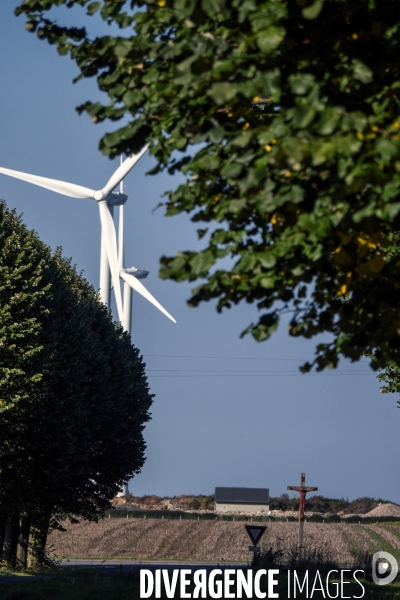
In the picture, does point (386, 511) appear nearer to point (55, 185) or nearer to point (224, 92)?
point (55, 185)

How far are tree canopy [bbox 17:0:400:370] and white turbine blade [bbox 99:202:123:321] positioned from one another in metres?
38.8

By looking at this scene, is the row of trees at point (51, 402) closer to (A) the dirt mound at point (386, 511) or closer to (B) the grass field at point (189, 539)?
(B) the grass field at point (189, 539)

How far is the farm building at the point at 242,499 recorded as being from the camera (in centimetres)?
10519

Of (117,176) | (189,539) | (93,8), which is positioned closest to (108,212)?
(117,176)

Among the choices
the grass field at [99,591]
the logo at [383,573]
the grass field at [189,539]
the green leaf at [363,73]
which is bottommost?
the grass field at [99,591]

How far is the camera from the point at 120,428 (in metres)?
36.6

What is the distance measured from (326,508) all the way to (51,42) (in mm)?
105503

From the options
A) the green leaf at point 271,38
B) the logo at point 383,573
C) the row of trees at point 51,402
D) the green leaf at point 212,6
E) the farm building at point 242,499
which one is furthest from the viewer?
the farm building at point 242,499

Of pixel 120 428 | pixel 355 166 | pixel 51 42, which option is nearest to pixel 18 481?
pixel 120 428

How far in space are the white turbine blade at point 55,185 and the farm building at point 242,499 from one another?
205 feet

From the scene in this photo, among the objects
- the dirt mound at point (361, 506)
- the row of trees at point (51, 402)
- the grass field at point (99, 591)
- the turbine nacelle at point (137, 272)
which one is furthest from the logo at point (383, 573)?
the dirt mound at point (361, 506)

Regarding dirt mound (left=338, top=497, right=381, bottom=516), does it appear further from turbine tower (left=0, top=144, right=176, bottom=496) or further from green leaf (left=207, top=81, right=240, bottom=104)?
green leaf (left=207, top=81, right=240, bottom=104)

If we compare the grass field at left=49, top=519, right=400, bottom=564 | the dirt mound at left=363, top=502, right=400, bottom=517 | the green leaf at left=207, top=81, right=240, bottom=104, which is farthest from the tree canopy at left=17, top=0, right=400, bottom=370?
the dirt mound at left=363, top=502, right=400, bottom=517

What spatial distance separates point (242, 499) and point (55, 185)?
6685 centimetres
